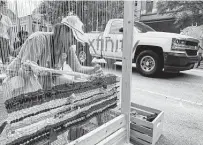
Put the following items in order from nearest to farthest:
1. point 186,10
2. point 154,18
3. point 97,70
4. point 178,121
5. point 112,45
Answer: point 97,70
point 112,45
point 178,121
point 186,10
point 154,18

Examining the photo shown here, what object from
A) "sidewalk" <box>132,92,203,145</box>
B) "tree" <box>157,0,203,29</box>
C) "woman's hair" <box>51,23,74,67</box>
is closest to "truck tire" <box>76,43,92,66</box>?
"woman's hair" <box>51,23,74,67</box>

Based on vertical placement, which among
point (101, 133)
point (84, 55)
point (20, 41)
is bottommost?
point (101, 133)

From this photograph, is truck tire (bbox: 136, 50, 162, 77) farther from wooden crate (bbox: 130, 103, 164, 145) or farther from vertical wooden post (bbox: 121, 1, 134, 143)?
vertical wooden post (bbox: 121, 1, 134, 143)

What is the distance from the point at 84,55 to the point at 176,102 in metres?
2.07

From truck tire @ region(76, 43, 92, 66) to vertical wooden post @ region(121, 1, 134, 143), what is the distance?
39 centimetres

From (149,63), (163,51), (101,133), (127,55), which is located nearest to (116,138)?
(101,133)

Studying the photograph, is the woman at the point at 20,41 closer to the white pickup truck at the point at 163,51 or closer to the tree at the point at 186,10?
the white pickup truck at the point at 163,51

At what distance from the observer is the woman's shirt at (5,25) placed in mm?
1146

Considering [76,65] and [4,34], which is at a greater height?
[4,34]

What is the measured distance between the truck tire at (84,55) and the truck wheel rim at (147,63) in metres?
3.18

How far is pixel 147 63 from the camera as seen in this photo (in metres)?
4.87

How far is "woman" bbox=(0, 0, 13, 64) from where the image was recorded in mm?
1124

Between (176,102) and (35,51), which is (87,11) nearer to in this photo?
(35,51)

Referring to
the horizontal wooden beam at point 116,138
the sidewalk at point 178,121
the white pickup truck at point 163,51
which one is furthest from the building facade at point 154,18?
the horizontal wooden beam at point 116,138
